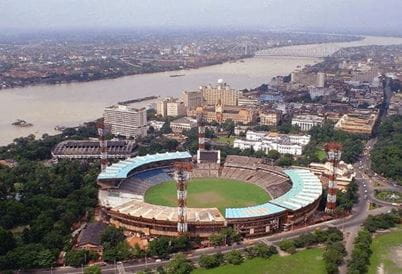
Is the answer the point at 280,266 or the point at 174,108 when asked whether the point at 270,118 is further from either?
the point at 280,266

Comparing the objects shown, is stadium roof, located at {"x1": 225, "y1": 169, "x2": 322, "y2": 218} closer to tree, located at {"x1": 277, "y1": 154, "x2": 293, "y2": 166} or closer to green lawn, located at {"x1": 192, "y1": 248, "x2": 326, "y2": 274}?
green lawn, located at {"x1": 192, "y1": 248, "x2": 326, "y2": 274}

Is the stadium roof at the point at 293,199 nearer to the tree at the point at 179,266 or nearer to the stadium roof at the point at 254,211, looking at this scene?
Result: the stadium roof at the point at 254,211

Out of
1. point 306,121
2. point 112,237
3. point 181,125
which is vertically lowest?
point 181,125

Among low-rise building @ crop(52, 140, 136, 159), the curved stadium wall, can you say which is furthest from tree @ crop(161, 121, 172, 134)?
the curved stadium wall

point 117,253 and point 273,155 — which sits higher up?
point 117,253

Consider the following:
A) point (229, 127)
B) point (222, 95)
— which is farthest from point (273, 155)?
point (222, 95)

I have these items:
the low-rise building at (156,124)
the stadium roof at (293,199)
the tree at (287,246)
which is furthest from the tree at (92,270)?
the low-rise building at (156,124)

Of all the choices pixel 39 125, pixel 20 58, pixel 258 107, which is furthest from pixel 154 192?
pixel 20 58

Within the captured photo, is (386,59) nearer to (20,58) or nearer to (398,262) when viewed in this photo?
(20,58)
